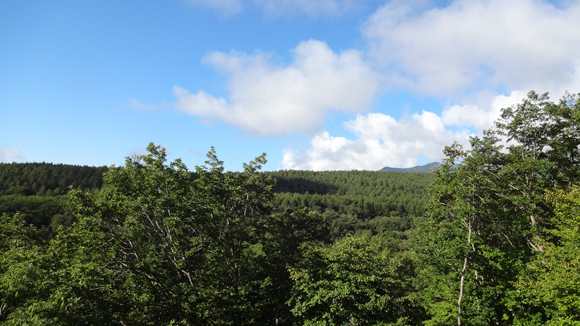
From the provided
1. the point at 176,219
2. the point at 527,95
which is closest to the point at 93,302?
the point at 176,219

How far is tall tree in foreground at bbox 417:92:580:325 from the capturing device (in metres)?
19.0

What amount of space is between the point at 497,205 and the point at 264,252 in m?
17.9

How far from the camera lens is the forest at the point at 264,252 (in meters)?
14.2

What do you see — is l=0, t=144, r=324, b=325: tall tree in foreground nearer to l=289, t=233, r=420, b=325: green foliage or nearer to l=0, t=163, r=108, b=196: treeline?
l=289, t=233, r=420, b=325: green foliage

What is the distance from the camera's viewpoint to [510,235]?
69.8 feet

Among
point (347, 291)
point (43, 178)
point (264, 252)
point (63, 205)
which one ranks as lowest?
point (347, 291)

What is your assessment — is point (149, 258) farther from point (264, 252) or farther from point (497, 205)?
point (497, 205)

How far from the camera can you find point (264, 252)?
76.9 ft

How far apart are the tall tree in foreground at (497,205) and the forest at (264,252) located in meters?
0.11

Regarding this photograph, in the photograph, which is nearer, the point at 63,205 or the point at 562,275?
the point at 562,275

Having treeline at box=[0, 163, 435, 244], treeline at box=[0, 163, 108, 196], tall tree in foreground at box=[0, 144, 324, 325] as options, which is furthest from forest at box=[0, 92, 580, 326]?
treeline at box=[0, 163, 108, 196]

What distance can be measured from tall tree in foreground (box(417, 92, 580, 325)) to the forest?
4.5 inches

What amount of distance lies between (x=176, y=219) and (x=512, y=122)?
24963 mm

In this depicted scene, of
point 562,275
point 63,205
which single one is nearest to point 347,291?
point 562,275
